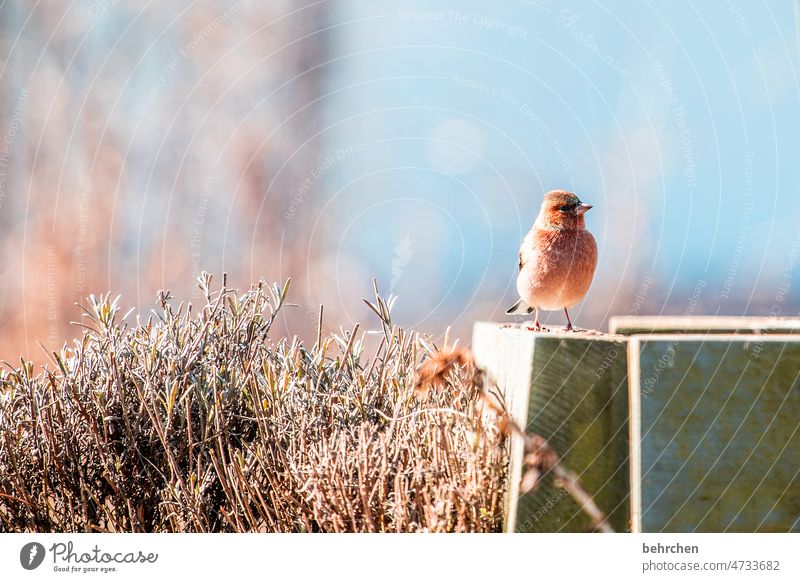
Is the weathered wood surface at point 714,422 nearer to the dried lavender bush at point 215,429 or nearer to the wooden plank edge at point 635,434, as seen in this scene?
the wooden plank edge at point 635,434

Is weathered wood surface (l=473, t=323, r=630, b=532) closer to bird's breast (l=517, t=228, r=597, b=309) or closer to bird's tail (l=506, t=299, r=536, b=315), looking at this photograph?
bird's breast (l=517, t=228, r=597, b=309)

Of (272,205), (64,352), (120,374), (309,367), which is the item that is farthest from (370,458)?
(272,205)

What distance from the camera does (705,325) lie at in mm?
1373

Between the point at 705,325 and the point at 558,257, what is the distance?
29 cm

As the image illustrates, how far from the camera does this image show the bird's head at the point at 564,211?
1400mm

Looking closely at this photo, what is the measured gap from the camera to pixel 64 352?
136 centimetres
